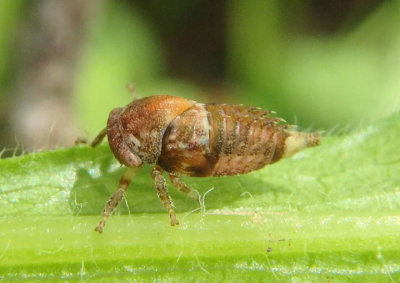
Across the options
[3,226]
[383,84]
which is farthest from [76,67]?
[383,84]

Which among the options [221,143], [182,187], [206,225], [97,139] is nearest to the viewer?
[206,225]

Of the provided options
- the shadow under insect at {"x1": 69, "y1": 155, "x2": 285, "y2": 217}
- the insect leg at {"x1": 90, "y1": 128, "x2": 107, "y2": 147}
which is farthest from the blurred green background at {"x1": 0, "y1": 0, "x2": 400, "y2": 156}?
the shadow under insect at {"x1": 69, "y1": 155, "x2": 285, "y2": 217}

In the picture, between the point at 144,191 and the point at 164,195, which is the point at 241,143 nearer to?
the point at 164,195

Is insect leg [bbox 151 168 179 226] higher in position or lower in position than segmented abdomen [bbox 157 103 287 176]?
lower

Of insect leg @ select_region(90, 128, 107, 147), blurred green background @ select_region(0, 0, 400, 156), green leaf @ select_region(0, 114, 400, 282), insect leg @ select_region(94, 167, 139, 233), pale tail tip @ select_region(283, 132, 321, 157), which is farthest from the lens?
blurred green background @ select_region(0, 0, 400, 156)

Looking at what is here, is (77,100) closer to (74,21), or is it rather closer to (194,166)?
(74,21)

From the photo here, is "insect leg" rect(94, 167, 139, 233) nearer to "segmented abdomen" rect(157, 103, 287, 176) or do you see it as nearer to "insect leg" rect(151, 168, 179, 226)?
"insect leg" rect(151, 168, 179, 226)

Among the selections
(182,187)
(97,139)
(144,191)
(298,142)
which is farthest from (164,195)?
(298,142)
